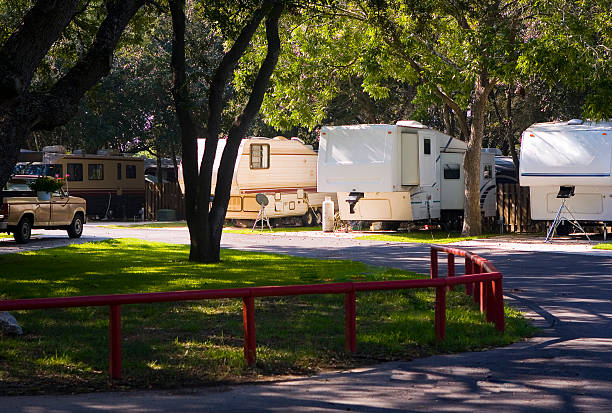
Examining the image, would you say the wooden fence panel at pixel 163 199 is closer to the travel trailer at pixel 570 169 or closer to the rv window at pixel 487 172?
the rv window at pixel 487 172

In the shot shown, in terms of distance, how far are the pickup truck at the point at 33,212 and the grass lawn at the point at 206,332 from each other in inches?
345

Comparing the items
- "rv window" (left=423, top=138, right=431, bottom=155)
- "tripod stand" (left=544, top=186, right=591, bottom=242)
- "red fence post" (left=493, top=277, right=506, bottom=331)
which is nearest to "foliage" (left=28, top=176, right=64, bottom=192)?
"rv window" (left=423, top=138, right=431, bottom=155)

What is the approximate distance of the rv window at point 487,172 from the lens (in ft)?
101

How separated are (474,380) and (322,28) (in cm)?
2126

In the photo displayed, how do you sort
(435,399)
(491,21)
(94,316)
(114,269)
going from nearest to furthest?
(435,399) → (94,316) → (114,269) → (491,21)

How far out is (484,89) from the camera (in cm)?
2697

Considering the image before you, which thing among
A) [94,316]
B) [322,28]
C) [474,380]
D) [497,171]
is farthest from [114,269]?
[497,171]

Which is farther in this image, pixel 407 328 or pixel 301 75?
pixel 301 75

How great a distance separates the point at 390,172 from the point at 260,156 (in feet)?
21.9

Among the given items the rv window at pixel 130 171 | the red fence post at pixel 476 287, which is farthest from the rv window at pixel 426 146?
the rv window at pixel 130 171

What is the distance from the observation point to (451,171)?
99.5 ft

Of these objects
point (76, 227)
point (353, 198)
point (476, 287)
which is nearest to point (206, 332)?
point (476, 287)

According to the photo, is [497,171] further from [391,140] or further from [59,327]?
[59,327]

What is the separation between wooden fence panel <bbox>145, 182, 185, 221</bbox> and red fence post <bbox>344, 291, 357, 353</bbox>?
3325cm
